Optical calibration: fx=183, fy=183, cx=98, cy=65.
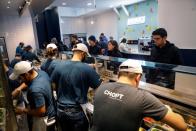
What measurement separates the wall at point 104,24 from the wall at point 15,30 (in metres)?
4.18

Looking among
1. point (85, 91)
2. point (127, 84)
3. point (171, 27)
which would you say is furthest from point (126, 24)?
point (127, 84)

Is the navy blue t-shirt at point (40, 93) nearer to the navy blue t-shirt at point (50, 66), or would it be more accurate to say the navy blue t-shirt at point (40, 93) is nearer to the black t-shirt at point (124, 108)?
the navy blue t-shirt at point (50, 66)

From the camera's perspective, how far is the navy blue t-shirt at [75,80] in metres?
2.02

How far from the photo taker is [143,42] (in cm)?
779

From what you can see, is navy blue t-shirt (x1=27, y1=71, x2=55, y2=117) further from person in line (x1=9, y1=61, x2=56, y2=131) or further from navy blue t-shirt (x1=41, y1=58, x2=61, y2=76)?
navy blue t-shirt (x1=41, y1=58, x2=61, y2=76)

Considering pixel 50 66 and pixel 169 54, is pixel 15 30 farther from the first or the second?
pixel 169 54

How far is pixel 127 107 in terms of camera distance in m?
1.21

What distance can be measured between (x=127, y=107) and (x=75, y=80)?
0.93 meters

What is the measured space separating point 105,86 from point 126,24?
9030 millimetres

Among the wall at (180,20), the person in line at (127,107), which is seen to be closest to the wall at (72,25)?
the wall at (180,20)

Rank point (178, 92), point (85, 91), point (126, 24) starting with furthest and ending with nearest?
point (126, 24) < point (85, 91) < point (178, 92)

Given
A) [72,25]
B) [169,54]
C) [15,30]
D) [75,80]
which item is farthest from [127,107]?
[72,25]

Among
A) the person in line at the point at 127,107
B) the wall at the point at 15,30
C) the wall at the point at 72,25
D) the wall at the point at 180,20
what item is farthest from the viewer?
the wall at the point at 72,25

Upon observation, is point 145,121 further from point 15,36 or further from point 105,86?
point 15,36
